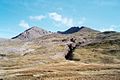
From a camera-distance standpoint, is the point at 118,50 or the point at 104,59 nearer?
the point at 104,59

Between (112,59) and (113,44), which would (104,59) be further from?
(113,44)

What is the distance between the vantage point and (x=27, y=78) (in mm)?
58844

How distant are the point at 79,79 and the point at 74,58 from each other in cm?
9636

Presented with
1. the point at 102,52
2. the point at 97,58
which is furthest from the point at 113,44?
the point at 97,58

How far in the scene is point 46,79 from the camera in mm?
54750

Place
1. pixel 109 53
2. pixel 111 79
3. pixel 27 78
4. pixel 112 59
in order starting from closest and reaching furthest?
pixel 111 79
pixel 27 78
pixel 112 59
pixel 109 53

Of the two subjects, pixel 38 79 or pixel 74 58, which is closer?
pixel 38 79

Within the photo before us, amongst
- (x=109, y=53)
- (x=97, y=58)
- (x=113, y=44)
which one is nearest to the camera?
(x=97, y=58)

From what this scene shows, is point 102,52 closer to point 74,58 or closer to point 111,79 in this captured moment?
point 74,58

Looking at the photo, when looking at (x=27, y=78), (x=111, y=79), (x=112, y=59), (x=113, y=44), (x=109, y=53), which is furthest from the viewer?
(x=113, y=44)

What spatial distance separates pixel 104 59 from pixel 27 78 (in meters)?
87.6

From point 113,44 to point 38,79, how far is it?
486 feet

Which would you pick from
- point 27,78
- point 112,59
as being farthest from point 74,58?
point 27,78

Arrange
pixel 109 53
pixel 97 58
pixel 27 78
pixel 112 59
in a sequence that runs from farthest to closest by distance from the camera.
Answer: pixel 109 53 → pixel 97 58 → pixel 112 59 → pixel 27 78
